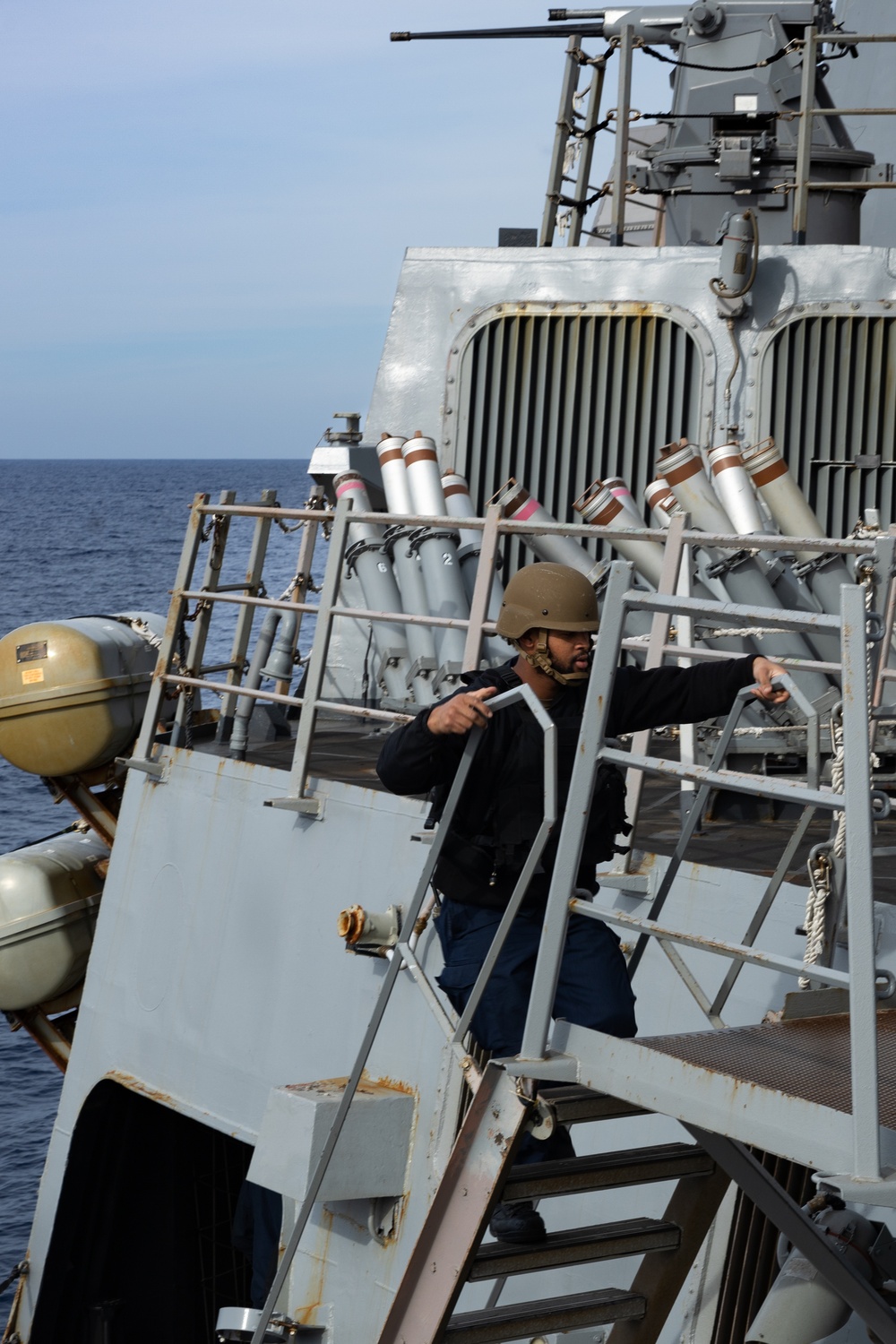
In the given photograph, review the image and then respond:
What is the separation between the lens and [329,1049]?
19.8 ft

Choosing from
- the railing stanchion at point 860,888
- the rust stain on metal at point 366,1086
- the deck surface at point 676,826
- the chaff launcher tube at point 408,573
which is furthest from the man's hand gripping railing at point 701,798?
the chaff launcher tube at point 408,573

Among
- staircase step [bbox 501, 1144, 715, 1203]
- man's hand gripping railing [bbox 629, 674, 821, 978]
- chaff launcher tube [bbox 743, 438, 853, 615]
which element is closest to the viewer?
staircase step [bbox 501, 1144, 715, 1203]

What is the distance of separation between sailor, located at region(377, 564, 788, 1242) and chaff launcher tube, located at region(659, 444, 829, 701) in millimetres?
2389

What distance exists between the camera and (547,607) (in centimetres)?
370

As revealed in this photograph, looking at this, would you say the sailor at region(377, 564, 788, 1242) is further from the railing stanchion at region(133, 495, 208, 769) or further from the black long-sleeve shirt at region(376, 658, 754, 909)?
the railing stanchion at region(133, 495, 208, 769)

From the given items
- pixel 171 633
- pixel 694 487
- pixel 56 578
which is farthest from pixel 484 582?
pixel 56 578

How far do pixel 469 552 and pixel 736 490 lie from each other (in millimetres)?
1306

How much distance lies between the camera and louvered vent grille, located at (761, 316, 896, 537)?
29.8 ft

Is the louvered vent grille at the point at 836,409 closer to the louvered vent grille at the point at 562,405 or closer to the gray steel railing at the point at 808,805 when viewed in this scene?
the louvered vent grille at the point at 562,405

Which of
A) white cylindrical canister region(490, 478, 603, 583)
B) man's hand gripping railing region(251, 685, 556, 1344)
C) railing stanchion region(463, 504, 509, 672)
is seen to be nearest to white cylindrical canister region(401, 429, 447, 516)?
white cylindrical canister region(490, 478, 603, 583)

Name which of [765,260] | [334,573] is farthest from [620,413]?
[334,573]

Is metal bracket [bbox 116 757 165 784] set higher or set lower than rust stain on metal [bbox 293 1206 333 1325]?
higher

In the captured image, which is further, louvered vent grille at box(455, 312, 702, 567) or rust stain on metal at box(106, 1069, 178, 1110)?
louvered vent grille at box(455, 312, 702, 567)

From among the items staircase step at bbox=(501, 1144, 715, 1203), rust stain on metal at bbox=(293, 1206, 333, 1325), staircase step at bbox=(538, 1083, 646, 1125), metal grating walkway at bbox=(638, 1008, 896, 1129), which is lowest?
rust stain on metal at bbox=(293, 1206, 333, 1325)
